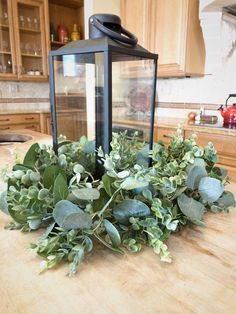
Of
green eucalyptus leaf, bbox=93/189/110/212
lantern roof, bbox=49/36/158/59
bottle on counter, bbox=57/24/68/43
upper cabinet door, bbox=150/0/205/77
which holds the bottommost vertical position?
green eucalyptus leaf, bbox=93/189/110/212

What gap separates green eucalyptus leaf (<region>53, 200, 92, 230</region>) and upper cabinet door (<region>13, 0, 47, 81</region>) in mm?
3409

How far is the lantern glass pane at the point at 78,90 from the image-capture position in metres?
0.63

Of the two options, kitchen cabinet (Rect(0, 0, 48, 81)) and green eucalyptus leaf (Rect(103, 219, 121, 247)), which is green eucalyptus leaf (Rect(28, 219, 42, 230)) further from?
kitchen cabinet (Rect(0, 0, 48, 81))

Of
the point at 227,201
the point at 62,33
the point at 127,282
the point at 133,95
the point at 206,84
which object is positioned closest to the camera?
the point at 127,282

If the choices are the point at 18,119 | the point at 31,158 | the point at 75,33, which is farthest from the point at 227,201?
the point at 75,33

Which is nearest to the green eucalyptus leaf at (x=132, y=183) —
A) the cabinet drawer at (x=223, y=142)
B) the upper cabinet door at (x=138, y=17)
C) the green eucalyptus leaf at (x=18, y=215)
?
the green eucalyptus leaf at (x=18, y=215)

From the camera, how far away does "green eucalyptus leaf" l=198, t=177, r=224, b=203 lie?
0.57 m

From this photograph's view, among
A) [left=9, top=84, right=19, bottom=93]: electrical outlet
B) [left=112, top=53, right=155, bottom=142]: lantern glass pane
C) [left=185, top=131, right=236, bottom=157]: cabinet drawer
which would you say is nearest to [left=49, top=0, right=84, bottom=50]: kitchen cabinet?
[left=9, top=84, right=19, bottom=93]: electrical outlet

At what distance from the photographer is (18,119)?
3303 millimetres

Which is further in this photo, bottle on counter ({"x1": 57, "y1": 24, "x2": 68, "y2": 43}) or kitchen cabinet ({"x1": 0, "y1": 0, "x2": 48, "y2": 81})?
bottle on counter ({"x1": 57, "y1": 24, "x2": 68, "y2": 43})

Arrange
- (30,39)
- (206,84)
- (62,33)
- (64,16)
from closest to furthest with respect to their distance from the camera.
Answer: (206,84), (30,39), (62,33), (64,16)

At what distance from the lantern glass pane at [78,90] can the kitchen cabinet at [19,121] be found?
2660mm

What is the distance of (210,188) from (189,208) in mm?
80

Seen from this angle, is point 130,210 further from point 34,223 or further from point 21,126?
point 21,126
